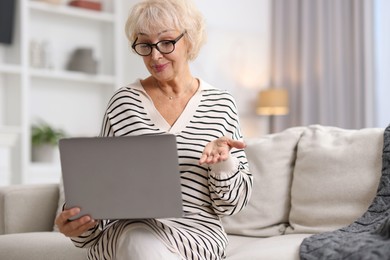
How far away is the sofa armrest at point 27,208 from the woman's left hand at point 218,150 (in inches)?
54.0

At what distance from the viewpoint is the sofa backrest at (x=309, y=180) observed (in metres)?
2.62

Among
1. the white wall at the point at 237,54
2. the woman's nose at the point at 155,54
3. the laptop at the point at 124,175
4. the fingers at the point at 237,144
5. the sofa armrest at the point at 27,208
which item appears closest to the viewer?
the laptop at the point at 124,175

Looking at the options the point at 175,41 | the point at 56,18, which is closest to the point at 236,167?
the point at 175,41

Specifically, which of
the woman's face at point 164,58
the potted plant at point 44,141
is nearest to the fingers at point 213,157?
the woman's face at point 164,58

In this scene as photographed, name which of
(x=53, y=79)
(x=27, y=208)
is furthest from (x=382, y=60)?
(x=27, y=208)

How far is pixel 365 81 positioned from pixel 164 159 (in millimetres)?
3867

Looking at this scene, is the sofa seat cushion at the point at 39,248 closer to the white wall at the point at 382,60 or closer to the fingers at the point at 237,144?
the fingers at the point at 237,144

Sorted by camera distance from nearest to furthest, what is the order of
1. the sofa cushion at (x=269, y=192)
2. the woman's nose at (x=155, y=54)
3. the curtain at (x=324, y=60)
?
the woman's nose at (x=155, y=54) < the sofa cushion at (x=269, y=192) < the curtain at (x=324, y=60)

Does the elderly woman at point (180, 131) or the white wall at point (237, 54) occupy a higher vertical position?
the white wall at point (237, 54)

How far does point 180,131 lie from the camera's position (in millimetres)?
2152

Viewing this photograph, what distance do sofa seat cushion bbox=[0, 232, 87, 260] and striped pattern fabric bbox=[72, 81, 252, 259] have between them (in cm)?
52

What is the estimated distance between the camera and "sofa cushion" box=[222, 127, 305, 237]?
9.27 ft

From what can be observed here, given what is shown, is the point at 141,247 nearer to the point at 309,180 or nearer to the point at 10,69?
the point at 309,180

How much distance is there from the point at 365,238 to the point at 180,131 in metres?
0.61
